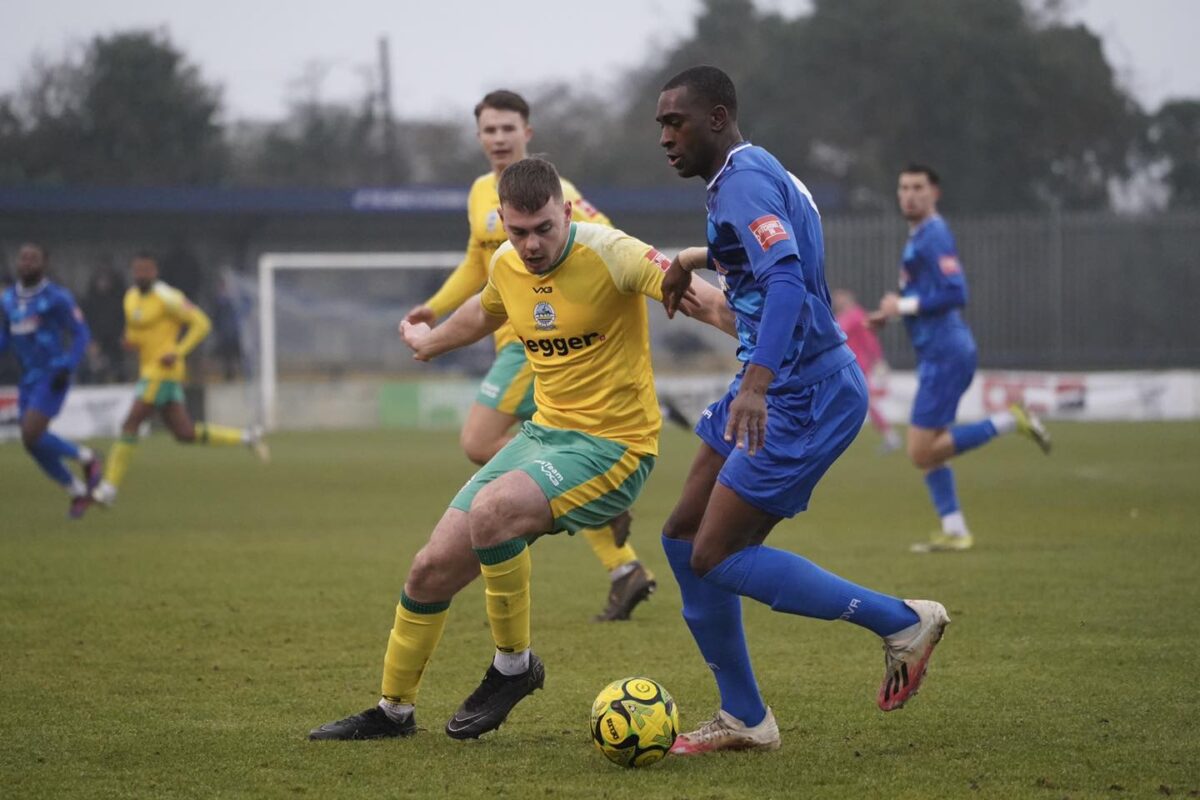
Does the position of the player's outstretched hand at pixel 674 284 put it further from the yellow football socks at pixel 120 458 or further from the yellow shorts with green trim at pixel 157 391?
the yellow shorts with green trim at pixel 157 391

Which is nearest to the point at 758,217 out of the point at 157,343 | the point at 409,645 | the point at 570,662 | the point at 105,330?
the point at 409,645

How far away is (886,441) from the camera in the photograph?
835 inches

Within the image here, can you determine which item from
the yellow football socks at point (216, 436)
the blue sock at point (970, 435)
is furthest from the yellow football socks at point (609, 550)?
the yellow football socks at point (216, 436)

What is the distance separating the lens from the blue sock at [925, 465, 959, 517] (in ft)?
36.9

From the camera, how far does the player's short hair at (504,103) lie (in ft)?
29.7

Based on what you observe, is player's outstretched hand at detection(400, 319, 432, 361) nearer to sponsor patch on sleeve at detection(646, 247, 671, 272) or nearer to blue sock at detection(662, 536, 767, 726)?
sponsor patch on sleeve at detection(646, 247, 671, 272)

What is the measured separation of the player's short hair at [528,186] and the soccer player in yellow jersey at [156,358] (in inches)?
401

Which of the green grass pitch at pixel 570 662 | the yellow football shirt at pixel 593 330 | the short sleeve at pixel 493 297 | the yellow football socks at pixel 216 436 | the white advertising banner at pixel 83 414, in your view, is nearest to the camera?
the green grass pitch at pixel 570 662

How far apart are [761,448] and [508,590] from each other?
107 cm

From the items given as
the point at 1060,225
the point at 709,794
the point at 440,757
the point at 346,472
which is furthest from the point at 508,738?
the point at 1060,225

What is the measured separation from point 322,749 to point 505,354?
3.82m

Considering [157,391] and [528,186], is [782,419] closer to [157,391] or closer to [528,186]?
[528,186]

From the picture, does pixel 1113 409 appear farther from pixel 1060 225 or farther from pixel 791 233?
pixel 791 233

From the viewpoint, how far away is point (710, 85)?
5.32 m
